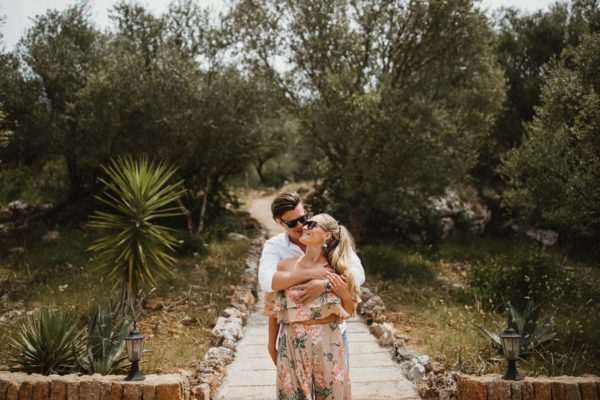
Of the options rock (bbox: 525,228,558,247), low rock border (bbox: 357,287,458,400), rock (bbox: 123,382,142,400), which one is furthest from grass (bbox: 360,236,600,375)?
rock (bbox: 123,382,142,400)

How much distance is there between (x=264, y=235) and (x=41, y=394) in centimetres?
1340

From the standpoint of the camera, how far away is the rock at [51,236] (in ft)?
54.0

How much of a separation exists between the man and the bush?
8186 mm

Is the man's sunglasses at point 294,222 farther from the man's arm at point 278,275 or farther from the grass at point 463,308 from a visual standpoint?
the grass at point 463,308

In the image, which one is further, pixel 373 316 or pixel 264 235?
pixel 264 235

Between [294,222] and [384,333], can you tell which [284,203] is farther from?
[384,333]

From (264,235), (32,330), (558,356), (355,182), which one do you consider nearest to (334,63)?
(355,182)

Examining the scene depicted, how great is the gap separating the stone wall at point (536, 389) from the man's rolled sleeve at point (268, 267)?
9.92ft

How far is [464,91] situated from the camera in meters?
17.3

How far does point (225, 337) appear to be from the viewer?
8.23 meters

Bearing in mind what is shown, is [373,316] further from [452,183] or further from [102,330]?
[452,183]

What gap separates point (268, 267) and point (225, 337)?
4.83m

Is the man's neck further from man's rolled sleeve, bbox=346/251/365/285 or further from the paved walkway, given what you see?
the paved walkway

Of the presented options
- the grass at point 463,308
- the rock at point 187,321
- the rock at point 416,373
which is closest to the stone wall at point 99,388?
the rock at point 416,373
